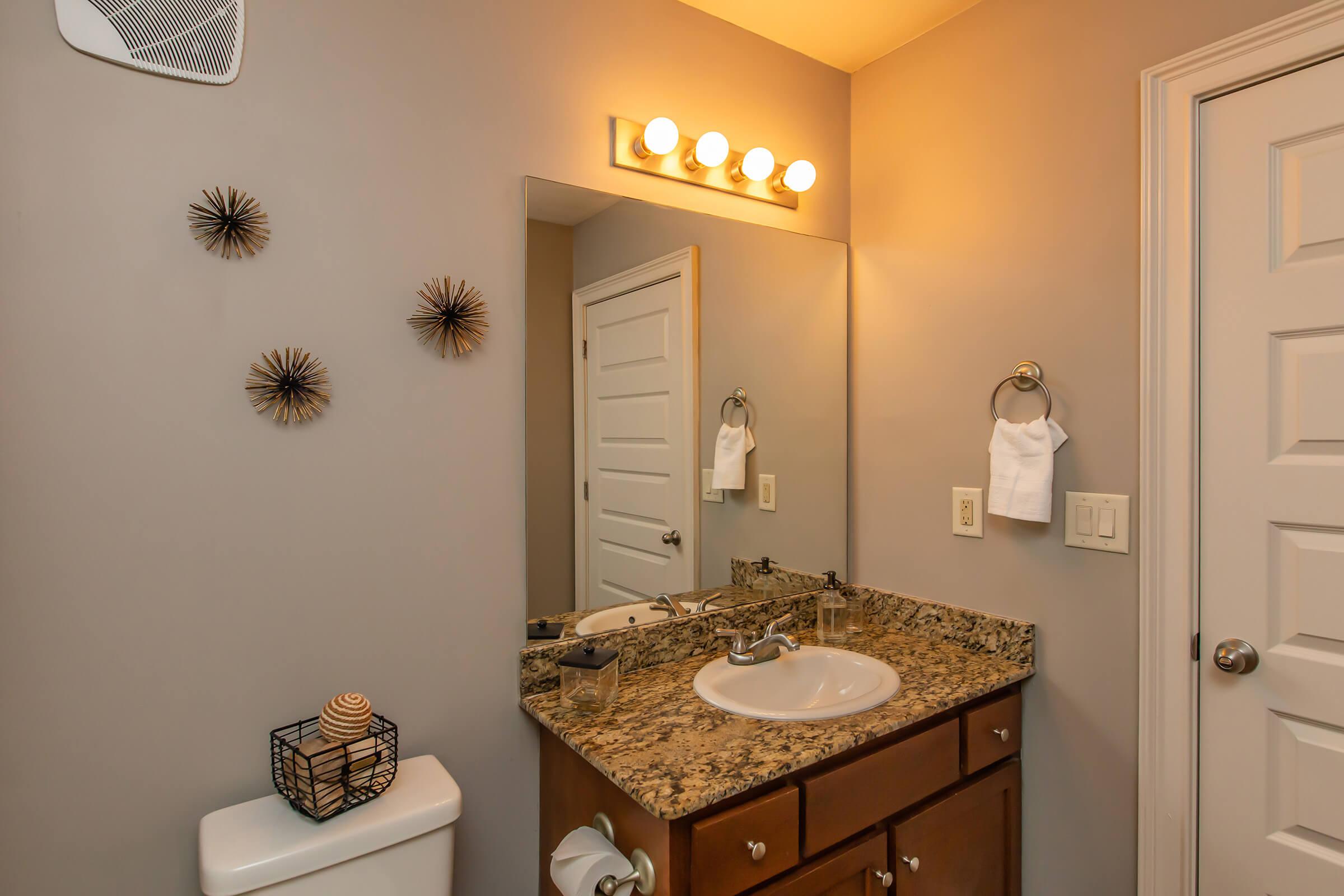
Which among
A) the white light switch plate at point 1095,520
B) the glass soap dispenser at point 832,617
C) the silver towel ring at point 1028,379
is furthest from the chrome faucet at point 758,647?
the silver towel ring at point 1028,379

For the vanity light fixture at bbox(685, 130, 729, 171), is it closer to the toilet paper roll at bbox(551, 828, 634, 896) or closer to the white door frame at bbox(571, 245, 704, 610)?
the white door frame at bbox(571, 245, 704, 610)

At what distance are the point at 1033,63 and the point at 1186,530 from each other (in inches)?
42.6

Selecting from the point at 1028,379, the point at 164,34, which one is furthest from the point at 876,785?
the point at 164,34

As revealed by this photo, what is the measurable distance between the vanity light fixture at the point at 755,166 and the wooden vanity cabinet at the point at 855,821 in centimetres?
134

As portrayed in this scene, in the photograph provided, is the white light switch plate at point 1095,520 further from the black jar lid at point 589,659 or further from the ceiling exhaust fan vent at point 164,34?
the ceiling exhaust fan vent at point 164,34

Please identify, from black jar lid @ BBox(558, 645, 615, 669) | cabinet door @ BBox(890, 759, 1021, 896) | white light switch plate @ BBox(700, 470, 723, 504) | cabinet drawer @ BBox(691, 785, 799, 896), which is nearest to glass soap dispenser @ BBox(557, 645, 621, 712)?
black jar lid @ BBox(558, 645, 615, 669)

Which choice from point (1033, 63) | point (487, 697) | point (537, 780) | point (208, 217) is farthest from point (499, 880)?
point (1033, 63)

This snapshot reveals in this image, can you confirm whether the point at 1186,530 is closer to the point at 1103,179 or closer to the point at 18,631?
the point at 1103,179

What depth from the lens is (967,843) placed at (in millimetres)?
1521

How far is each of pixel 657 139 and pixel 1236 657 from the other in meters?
1.57

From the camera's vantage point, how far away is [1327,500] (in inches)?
48.0

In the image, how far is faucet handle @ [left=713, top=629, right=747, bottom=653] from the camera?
5.32 ft

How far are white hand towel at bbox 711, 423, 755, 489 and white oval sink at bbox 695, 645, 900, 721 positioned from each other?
433mm

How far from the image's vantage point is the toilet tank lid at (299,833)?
0.98 metres
